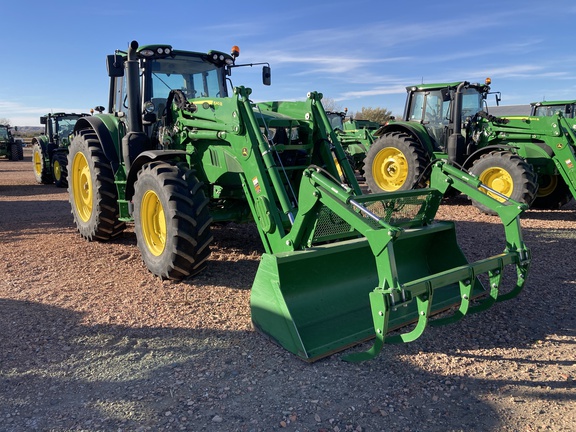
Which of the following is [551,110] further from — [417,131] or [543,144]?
[417,131]

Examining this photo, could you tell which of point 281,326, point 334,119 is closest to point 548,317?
point 281,326

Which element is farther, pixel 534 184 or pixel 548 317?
pixel 534 184

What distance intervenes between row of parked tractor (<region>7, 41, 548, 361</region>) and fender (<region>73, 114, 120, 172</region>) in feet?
0.05

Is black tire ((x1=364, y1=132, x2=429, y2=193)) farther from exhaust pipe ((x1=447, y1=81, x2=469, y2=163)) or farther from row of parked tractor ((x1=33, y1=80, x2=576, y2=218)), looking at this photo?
exhaust pipe ((x1=447, y1=81, x2=469, y2=163))

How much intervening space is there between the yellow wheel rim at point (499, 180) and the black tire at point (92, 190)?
6.65 meters

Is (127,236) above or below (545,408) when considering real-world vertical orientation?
above

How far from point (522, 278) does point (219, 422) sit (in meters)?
2.73

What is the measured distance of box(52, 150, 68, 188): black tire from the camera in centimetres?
1417

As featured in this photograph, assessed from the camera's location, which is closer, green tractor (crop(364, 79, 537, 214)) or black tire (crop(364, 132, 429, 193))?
green tractor (crop(364, 79, 537, 214))

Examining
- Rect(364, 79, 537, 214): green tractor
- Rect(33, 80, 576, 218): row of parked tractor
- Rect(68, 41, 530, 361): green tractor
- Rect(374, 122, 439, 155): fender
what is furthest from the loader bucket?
Rect(374, 122, 439, 155): fender

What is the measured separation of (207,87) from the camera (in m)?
6.27

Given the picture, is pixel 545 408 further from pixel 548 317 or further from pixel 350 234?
pixel 350 234

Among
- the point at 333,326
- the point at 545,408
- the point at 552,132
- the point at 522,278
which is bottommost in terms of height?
the point at 545,408

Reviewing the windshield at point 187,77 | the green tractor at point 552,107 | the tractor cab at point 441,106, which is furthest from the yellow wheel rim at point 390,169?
the windshield at point 187,77
